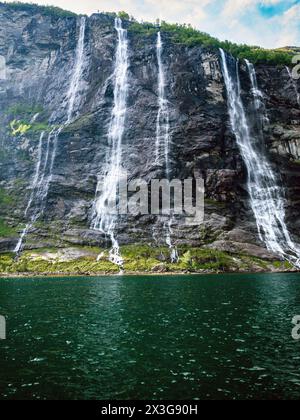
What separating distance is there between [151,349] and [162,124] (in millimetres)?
85518

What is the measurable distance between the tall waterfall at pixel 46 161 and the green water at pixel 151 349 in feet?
187

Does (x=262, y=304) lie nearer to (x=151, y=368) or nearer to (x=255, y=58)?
(x=151, y=368)

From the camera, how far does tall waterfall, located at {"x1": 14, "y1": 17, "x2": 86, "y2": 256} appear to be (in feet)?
303

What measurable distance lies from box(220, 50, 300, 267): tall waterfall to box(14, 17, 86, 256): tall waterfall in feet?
140

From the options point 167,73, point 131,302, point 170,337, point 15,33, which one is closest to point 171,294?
point 131,302

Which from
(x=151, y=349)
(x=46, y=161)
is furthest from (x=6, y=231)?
(x=151, y=349)

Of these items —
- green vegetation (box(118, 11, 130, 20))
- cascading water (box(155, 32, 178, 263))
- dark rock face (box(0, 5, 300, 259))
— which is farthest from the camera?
green vegetation (box(118, 11, 130, 20))

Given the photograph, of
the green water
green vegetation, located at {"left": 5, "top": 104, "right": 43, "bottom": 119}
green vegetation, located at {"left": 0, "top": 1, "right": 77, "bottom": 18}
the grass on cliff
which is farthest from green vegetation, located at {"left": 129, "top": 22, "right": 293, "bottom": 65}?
the green water

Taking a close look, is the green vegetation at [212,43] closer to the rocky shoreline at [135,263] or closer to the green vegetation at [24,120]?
the green vegetation at [24,120]

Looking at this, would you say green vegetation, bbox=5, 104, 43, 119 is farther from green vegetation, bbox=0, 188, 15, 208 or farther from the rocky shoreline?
the rocky shoreline

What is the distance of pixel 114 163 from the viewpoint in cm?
9750

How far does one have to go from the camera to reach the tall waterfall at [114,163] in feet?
288

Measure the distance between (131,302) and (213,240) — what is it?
49570mm

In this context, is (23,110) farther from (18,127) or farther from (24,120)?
(18,127)
